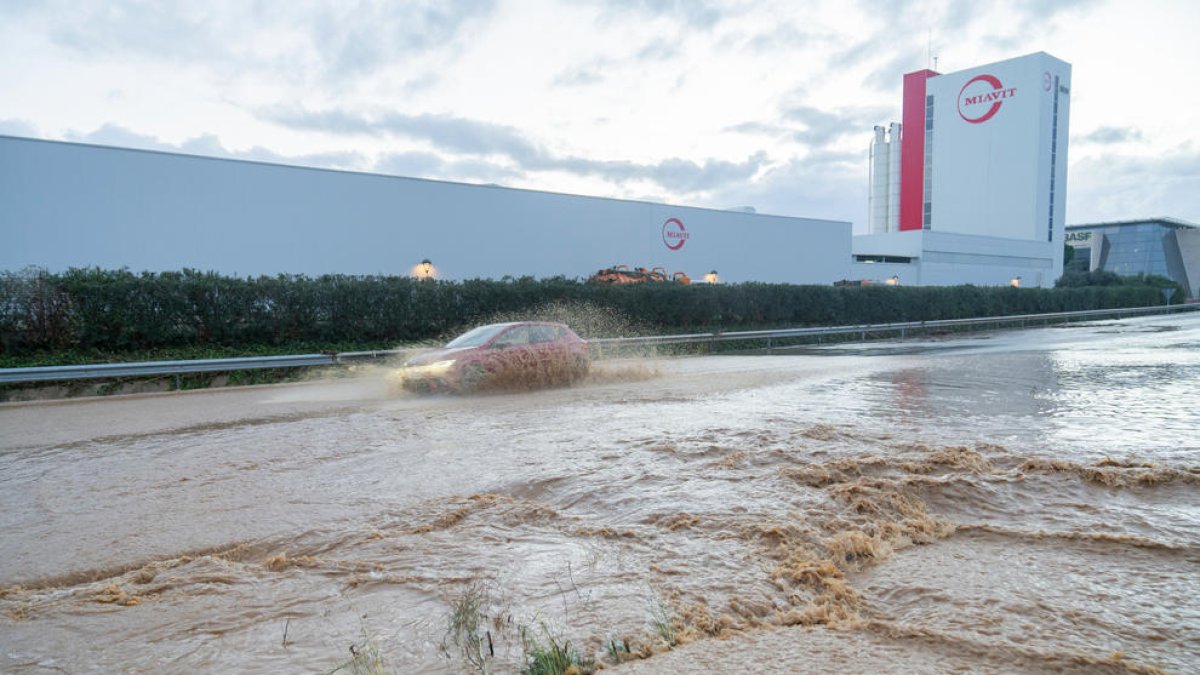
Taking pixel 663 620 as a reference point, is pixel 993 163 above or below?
above

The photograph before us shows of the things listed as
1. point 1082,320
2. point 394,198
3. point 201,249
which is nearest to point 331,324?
point 201,249

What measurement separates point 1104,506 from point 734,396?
6.73 metres

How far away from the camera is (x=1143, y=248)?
3903 inches

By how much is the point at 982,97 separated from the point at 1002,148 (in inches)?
227

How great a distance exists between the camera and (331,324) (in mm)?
19578

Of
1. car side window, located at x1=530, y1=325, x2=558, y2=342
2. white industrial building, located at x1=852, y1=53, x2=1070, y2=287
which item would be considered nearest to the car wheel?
car side window, located at x1=530, y1=325, x2=558, y2=342

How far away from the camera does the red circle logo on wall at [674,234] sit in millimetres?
36312

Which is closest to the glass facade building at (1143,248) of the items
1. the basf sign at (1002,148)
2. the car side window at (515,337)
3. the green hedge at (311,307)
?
the basf sign at (1002,148)

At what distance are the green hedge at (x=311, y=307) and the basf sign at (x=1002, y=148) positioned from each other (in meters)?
53.5

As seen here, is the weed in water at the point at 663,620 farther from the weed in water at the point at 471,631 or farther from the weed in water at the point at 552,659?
the weed in water at the point at 471,631

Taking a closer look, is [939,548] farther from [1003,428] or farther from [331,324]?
[331,324]

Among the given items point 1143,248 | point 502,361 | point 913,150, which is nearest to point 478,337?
point 502,361

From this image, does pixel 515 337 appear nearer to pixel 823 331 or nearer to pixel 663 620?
pixel 663 620

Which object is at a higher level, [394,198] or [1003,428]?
[394,198]
